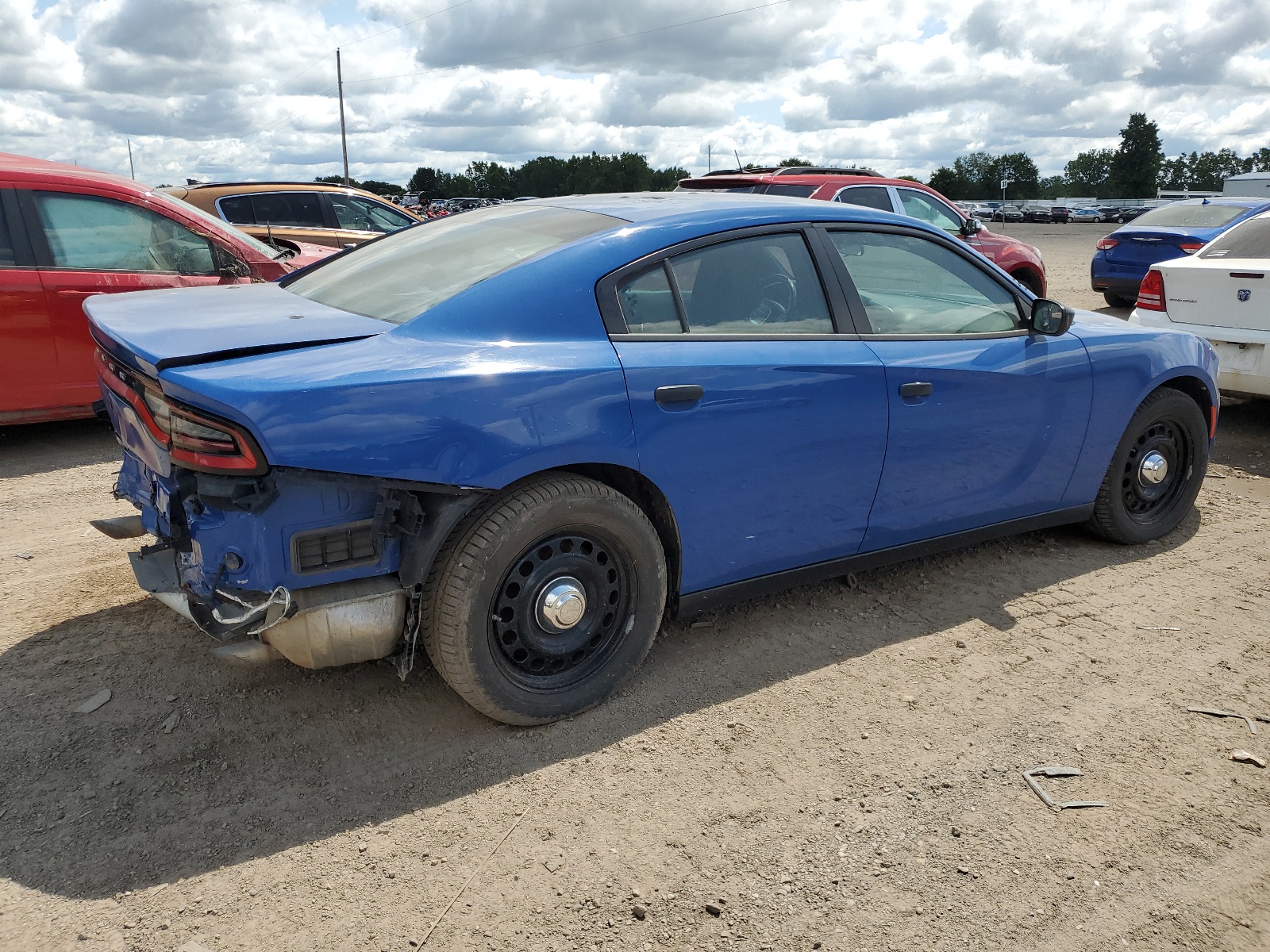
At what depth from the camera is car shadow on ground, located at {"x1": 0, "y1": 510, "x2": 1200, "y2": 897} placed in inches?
104

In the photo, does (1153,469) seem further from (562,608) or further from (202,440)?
(202,440)

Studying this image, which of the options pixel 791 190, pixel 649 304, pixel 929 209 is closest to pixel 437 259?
pixel 649 304

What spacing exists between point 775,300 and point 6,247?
510cm

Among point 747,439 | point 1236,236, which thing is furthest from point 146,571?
point 1236,236

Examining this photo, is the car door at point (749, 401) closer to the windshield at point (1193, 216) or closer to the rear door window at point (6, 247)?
the rear door window at point (6, 247)

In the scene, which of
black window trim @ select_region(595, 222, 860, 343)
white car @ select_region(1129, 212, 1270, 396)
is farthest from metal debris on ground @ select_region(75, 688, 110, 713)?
white car @ select_region(1129, 212, 1270, 396)

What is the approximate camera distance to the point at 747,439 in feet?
10.9

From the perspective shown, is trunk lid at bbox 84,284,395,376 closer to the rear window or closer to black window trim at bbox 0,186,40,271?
black window trim at bbox 0,186,40,271

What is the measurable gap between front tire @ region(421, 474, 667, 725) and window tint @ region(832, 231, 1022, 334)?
135 cm

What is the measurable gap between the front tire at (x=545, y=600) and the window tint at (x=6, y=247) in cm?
475

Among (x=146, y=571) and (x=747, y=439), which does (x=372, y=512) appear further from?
(x=747, y=439)

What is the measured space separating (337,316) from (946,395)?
2.23 meters

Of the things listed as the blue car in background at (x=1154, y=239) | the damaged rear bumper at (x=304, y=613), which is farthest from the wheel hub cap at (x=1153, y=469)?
the blue car in background at (x=1154, y=239)

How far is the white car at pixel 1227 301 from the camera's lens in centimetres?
650
